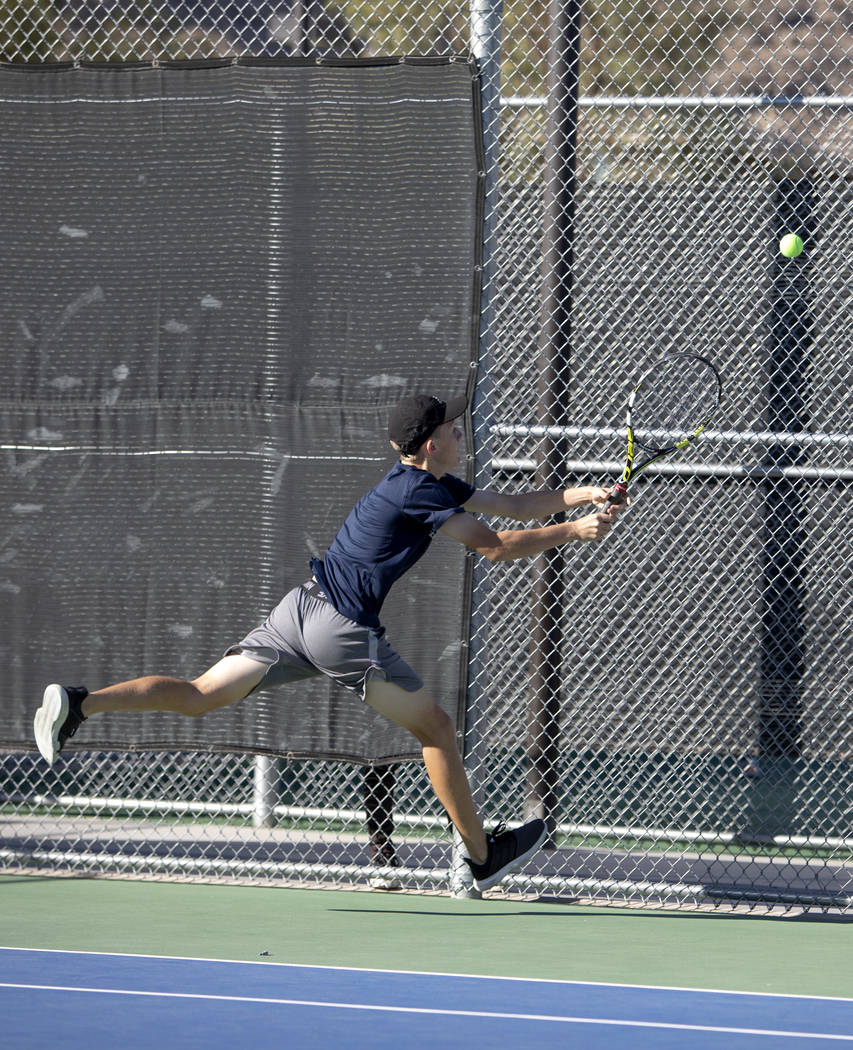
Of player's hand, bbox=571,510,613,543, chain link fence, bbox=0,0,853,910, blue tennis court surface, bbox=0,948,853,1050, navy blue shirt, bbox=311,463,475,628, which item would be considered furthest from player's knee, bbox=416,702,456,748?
chain link fence, bbox=0,0,853,910

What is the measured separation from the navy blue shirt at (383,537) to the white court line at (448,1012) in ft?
4.72

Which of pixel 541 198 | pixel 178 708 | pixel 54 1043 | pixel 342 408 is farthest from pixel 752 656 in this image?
pixel 54 1043

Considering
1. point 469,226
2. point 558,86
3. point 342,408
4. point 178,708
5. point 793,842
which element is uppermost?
point 558,86

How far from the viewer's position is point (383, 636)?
5.45 meters

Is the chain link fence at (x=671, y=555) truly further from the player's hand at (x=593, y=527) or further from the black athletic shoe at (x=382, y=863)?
the player's hand at (x=593, y=527)

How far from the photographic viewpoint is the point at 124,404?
Result: 246 inches

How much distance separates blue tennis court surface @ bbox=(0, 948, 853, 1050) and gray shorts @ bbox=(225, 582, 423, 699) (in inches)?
40.8

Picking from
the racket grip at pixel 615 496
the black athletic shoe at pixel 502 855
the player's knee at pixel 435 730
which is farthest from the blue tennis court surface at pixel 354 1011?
the racket grip at pixel 615 496

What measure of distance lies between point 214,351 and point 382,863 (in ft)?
6.57

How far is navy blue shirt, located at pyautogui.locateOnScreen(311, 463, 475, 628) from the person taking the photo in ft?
17.4

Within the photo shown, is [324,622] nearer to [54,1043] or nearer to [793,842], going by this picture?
[54,1043]

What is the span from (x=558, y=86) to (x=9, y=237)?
2.16m

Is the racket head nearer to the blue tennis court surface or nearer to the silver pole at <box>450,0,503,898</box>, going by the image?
the silver pole at <box>450,0,503,898</box>

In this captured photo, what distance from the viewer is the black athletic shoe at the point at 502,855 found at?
17.9 ft
